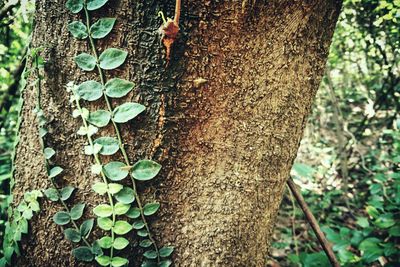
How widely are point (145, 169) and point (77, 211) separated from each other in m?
0.18

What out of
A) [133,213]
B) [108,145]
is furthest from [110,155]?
[133,213]

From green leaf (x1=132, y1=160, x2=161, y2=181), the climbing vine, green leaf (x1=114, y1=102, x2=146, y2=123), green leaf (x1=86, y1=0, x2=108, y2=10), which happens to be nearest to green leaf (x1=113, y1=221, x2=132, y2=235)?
the climbing vine

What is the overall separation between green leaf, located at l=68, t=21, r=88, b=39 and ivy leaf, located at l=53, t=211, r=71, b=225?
14.2 inches

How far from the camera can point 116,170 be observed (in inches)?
23.8

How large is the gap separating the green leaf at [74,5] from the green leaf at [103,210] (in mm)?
377

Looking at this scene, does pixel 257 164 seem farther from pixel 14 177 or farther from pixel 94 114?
pixel 14 177

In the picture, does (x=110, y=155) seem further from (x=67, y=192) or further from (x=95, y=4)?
(x=95, y=4)

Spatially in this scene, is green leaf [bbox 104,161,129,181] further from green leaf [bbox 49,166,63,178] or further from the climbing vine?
green leaf [bbox 49,166,63,178]

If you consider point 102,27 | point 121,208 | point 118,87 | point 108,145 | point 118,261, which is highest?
point 102,27

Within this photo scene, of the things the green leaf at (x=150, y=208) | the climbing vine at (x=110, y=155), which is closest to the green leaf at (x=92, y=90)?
the climbing vine at (x=110, y=155)

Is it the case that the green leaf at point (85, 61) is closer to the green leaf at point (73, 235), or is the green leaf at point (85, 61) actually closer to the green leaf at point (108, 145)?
the green leaf at point (108, 145)

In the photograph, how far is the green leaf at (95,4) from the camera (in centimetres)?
55

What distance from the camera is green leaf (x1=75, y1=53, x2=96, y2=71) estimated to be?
583 mm

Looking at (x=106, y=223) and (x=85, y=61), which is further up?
(x=85, y=61)
